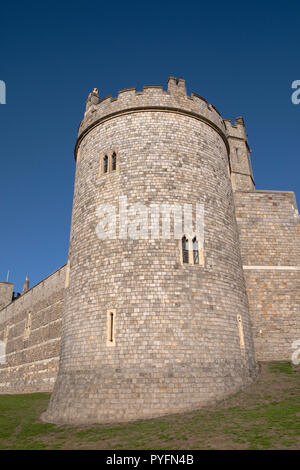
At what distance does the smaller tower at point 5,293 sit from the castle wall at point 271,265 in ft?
125

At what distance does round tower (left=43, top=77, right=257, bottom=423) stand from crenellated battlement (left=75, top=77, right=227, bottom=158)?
0.21 ft

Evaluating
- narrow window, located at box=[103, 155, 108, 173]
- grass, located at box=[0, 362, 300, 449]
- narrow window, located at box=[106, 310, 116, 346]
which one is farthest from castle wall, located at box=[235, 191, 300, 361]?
narrow window, located at box=[103, 155, 108, 173]

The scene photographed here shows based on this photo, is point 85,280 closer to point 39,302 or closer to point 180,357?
point 180,357

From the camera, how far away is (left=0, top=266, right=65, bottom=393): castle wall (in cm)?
2305

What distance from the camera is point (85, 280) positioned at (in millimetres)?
12859

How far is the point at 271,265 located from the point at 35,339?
19951mm

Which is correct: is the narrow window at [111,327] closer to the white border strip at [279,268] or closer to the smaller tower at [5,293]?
the white border strip at [279,268]

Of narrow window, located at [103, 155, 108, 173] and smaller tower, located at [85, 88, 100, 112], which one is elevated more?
smaller tower, located at [85, 88, 100, 112]

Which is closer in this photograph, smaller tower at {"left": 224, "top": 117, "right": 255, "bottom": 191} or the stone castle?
the stone castle

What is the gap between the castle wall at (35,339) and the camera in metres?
23.0

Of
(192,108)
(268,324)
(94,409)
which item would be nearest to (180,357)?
(94,409)

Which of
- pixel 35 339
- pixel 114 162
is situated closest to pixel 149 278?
pixel 114 162

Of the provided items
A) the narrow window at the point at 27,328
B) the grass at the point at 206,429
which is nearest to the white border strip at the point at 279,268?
the grass at the point at 206,429

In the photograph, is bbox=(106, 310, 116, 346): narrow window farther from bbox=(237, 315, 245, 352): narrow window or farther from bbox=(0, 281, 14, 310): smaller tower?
bbox=(0, 281, 14, 310): smaller tower
